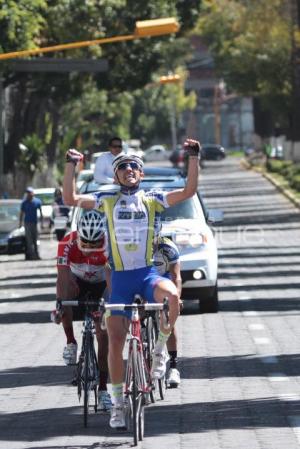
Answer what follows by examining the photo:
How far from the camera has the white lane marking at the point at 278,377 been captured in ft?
47.0

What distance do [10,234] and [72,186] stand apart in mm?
28707

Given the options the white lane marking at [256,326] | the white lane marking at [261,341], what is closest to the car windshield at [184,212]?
the white lane marking at [256,326]

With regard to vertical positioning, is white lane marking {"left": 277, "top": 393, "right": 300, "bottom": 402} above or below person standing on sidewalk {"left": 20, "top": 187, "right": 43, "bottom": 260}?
above

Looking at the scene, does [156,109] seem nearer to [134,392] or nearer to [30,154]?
[30,154]

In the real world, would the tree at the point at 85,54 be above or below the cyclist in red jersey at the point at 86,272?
below

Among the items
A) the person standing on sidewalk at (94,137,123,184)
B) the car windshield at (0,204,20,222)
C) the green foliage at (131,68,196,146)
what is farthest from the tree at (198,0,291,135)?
the green foliage at (131,68,196,146)

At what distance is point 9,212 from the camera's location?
138 feet

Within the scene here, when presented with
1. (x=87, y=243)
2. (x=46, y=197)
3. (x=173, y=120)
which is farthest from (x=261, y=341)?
(x=173, y=120)

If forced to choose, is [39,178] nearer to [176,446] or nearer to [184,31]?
[184,31]

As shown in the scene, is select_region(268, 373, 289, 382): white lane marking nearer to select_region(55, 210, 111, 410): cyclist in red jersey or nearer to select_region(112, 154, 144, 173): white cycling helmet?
select_region(55, 210, 111, 410): cyclist in red jersey

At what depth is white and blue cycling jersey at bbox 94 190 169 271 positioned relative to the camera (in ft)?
38.1

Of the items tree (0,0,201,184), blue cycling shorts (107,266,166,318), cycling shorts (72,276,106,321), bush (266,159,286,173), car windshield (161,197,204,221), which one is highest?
blue cycling shorts (107,266,166,318)

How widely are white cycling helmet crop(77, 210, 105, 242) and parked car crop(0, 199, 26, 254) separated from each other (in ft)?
89.7

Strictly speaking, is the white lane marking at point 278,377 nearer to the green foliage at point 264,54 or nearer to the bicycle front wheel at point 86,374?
the bicycle front wheel at point 86,374
